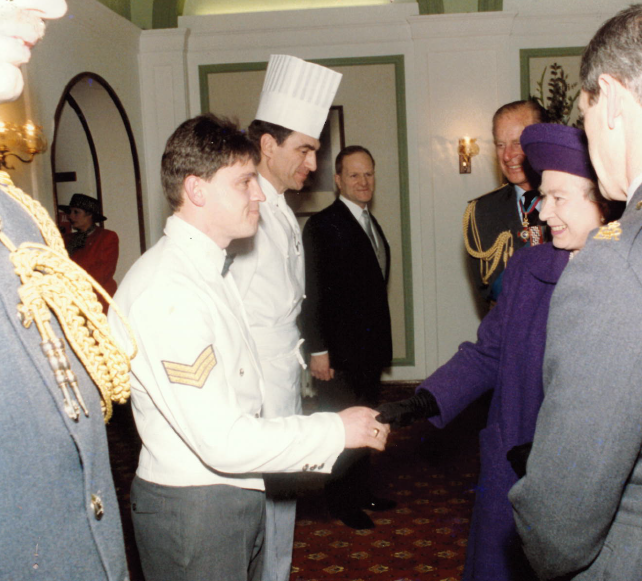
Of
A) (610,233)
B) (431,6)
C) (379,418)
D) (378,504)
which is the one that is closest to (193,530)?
(379,418)

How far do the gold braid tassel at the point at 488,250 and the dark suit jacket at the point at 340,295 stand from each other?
21.6 inches

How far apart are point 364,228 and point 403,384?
7.46 ft

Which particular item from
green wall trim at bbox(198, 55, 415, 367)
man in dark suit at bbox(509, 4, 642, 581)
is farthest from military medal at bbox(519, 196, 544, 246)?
green wall trim at bbox(198, 55, 415, 367)

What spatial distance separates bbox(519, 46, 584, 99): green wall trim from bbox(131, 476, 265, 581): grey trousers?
4.65 metres

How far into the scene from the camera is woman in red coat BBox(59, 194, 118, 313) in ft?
13.5

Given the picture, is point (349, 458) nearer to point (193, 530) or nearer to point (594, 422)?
point (193, 530)

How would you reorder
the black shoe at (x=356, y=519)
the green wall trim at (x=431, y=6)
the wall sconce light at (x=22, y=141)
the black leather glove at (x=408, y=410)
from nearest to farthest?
1. the black leather glove at (x=408, y=410)
2. the black shoe at (x=356, y=519)
3. the wall sconce light at (x=22, y=141)
4. the green wall trim at (x=431, y=6)

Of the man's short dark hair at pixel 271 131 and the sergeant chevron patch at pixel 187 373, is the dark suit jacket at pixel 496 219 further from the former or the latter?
the sergeant chevron patch at pixel 187 373

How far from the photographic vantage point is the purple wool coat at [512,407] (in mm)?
1553

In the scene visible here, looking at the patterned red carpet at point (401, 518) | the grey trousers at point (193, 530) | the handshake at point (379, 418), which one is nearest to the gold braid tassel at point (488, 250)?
the handshake at point (379, 418)

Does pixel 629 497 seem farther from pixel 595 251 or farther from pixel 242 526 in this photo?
pixel 242 526

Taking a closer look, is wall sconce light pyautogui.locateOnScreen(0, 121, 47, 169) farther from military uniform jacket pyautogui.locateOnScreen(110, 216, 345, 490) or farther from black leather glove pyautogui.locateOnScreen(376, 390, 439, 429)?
black leather glove pyautogui.locateOnScreen(376, 390, 439, 429)

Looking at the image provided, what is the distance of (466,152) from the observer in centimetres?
510

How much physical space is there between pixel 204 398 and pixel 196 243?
39cm
